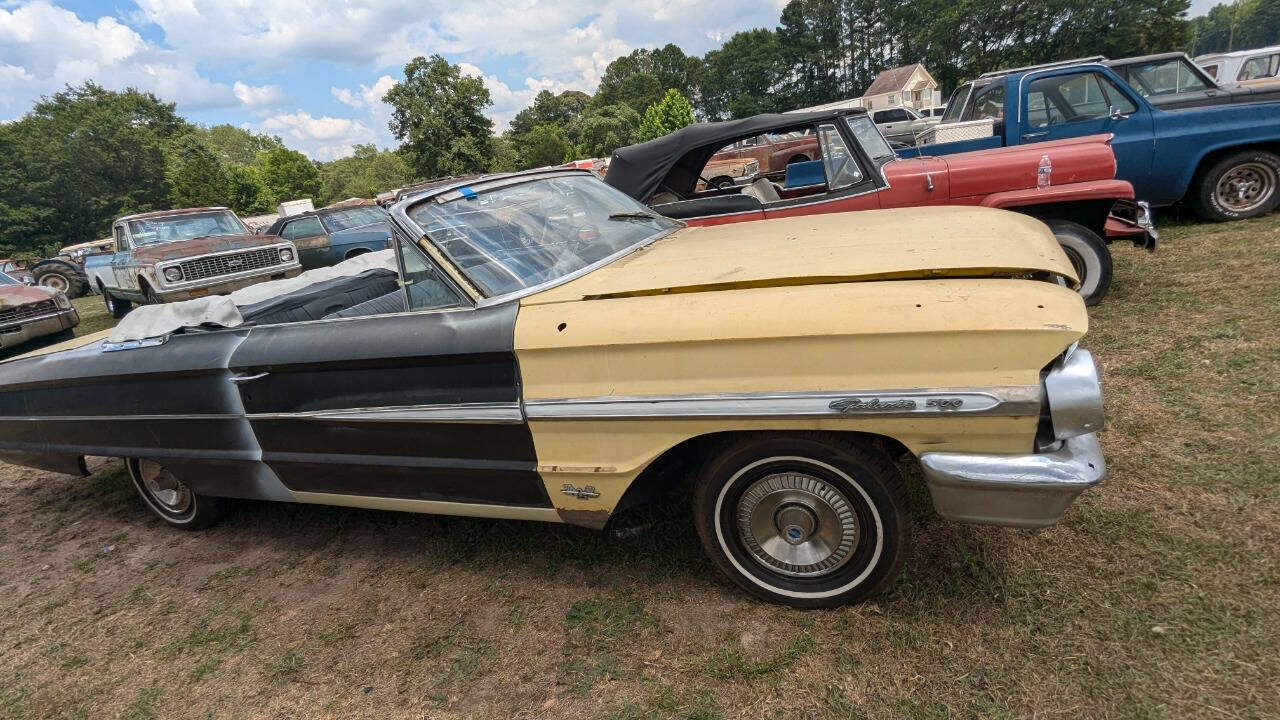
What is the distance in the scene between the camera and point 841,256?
2.31 m

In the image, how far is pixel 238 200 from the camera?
4009 centimetres

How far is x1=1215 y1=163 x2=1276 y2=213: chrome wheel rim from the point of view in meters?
6.31

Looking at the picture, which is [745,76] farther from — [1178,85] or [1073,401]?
[1073,401]

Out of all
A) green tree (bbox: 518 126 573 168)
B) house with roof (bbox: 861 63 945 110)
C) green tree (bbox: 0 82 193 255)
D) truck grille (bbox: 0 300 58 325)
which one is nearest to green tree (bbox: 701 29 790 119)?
house with roof (bbox: 861 63 945 110)

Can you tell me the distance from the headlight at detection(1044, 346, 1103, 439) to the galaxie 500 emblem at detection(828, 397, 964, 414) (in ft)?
0.78

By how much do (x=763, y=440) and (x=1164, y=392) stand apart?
263 centimetres

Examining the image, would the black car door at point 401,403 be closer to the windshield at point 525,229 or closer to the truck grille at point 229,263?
the windshield at point 525,229

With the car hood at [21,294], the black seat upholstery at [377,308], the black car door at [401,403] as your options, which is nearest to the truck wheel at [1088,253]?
the black car door at [401,403]

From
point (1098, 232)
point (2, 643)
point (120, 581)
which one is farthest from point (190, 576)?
point (1098, 232)

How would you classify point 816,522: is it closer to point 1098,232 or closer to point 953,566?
point 953,566

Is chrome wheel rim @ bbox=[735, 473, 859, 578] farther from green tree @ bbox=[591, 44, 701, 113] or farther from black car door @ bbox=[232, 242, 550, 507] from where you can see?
green tree @ bbox=[591, 44, 701, 113]

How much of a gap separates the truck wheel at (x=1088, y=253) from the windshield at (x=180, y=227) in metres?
10.8

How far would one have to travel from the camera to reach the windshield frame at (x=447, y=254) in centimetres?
242

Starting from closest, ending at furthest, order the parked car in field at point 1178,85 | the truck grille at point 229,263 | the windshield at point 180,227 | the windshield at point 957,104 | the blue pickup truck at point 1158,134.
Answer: the blue pickup truck at point 1158,134
the parked car in field at point 1178,85
the windshield at point 957,104
the truck grille at point 229,263
the windshield at point 180,227
